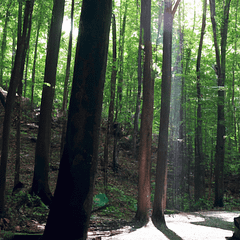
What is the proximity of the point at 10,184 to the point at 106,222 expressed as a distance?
499 cm

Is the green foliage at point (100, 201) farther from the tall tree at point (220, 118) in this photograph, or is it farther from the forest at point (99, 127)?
the tall tree at point (220, 118)

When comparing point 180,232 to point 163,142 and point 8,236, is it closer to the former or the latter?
point 163,142

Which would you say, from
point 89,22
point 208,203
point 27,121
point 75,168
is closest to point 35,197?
point 75,168

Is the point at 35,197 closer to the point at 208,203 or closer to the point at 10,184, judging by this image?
the point at 10,184

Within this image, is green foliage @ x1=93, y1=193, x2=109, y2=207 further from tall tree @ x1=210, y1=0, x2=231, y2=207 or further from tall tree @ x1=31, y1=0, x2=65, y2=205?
tall tree @ x1=210, y1=0, x2=231, y2=207

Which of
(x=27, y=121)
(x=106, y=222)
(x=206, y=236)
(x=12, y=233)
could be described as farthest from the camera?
(x=27, y=121)

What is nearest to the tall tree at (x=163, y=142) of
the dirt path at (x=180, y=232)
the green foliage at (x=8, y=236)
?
the dirt path at (x=180, y=232)

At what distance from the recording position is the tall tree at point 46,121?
8812 mm

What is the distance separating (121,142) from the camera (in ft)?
70.4

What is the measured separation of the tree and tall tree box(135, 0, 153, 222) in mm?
4253

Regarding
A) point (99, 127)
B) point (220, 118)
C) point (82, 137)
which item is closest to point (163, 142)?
point (99, 127)

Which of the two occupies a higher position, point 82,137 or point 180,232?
point 82,137

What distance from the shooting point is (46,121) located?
926cm

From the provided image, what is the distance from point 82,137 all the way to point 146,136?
4550mm
